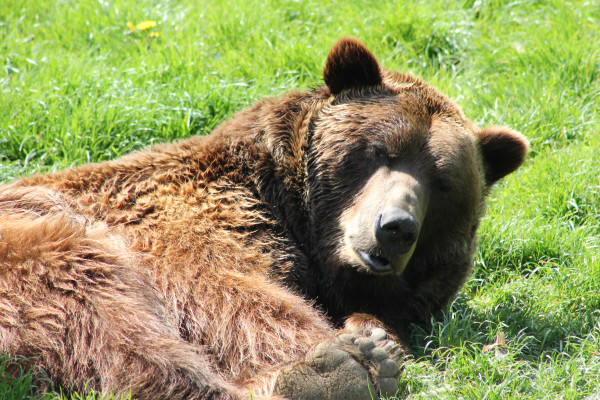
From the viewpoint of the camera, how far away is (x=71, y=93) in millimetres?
7762

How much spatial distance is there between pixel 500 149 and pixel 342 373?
2816 mm

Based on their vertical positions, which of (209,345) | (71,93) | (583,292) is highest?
(71,93)

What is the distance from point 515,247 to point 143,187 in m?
3.28

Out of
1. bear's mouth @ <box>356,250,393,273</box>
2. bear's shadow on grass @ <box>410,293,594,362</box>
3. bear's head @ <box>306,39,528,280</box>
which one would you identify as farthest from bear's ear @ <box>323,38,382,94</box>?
bear's shadow on grass @ <box>410,293,594,362</box>

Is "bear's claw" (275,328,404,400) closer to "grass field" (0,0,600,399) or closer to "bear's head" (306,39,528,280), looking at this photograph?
"grass field" (0,0,600,399)

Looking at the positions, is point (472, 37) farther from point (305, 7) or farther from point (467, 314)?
point (467, 314)

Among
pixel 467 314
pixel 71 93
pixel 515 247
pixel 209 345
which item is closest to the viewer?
pixel 209 345

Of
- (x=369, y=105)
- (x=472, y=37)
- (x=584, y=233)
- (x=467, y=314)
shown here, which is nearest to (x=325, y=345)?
(x=467, y=314)

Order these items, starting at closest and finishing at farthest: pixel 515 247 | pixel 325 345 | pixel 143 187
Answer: pixel 325 345
pixel 143 187
pixel 515 247

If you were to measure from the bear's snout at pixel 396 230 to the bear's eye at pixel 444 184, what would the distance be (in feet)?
2.12

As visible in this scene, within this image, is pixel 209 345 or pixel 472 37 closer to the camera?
pixel 209 345

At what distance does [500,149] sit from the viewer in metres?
6.25

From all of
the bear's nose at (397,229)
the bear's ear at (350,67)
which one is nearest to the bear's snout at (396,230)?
the bear's nose at (397,229)

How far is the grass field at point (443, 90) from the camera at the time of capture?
5344 millimetres
